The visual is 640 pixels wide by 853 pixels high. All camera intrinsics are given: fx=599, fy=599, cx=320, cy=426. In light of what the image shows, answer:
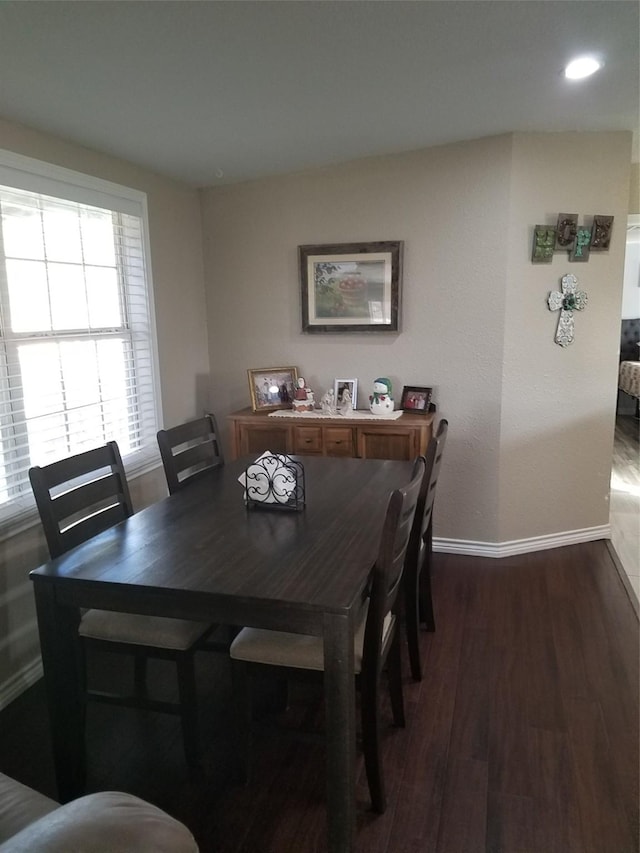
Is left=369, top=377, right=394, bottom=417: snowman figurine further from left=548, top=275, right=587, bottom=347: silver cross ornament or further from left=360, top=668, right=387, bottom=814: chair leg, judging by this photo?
left=360, top=668, right=387, bottom=814: chair leg

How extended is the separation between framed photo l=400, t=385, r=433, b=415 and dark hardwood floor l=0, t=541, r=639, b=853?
1.20 meters

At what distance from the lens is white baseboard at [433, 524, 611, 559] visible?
11.6ft

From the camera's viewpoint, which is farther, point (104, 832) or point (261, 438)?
point (261, 438)

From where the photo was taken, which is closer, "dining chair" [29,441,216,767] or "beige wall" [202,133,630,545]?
"dining chair" [29,441,216,767]

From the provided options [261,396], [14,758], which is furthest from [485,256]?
[14,758]

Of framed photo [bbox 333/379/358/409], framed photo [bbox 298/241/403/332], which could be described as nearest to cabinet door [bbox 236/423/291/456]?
framed photo [bbox 333/379/358/409]

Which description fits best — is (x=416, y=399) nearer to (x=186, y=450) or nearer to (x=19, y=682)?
(x=186, y=450)

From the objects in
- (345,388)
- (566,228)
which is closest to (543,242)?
(566,228)

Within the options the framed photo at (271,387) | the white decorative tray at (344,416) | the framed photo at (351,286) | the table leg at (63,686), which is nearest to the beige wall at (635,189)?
the framed photo at (351,286)

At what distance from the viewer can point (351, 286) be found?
3.56 m

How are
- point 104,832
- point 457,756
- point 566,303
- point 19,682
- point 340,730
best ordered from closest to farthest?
point 104,832 < point 340,730 < point 457,756 < point 19,682 < point 566,303

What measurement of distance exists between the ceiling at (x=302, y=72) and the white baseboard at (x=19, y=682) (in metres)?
2.18

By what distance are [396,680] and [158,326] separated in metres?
2.25

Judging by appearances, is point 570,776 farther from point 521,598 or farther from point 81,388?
point 81,388
